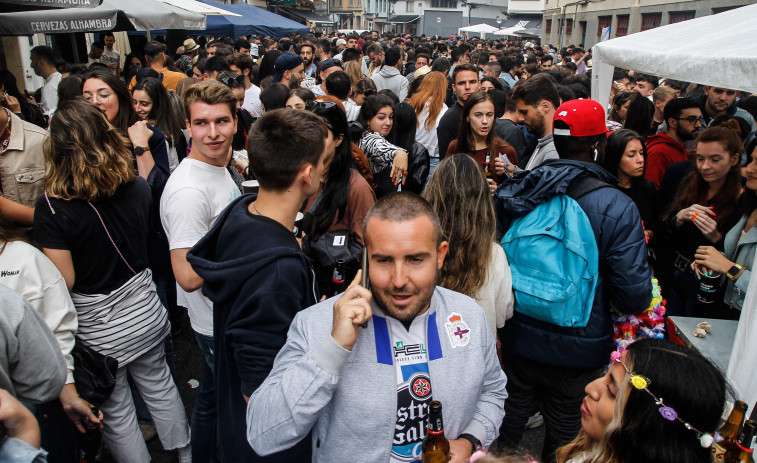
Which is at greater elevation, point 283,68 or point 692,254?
point 283,68

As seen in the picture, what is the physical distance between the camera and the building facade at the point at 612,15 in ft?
59.5

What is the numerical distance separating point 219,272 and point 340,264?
103 cm

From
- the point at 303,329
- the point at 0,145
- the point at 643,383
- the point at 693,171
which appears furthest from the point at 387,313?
the point at 693,171

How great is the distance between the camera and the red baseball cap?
9.35ft

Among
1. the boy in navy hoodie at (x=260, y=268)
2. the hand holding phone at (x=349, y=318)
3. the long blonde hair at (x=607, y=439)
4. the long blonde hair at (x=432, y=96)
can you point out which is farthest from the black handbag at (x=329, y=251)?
the long blonde hair at (x=432, y=96)

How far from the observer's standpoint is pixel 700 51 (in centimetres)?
346

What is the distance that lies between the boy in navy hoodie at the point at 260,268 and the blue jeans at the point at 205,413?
0.67 metres

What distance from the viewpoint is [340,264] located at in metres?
2.85

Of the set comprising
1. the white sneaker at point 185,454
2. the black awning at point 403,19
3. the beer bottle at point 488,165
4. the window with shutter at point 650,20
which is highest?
the black awning at point 403,19

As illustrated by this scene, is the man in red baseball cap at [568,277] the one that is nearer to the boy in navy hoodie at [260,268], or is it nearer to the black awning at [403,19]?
the boy in navy hoodie at [260,268]

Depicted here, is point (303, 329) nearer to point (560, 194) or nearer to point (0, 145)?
point (560, 194)

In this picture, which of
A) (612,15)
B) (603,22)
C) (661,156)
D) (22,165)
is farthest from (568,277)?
(603,22)

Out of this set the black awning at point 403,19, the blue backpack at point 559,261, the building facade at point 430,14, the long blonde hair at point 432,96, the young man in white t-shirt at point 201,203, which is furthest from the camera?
the black awning at point 403,19

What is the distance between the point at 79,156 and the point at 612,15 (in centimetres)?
3048
